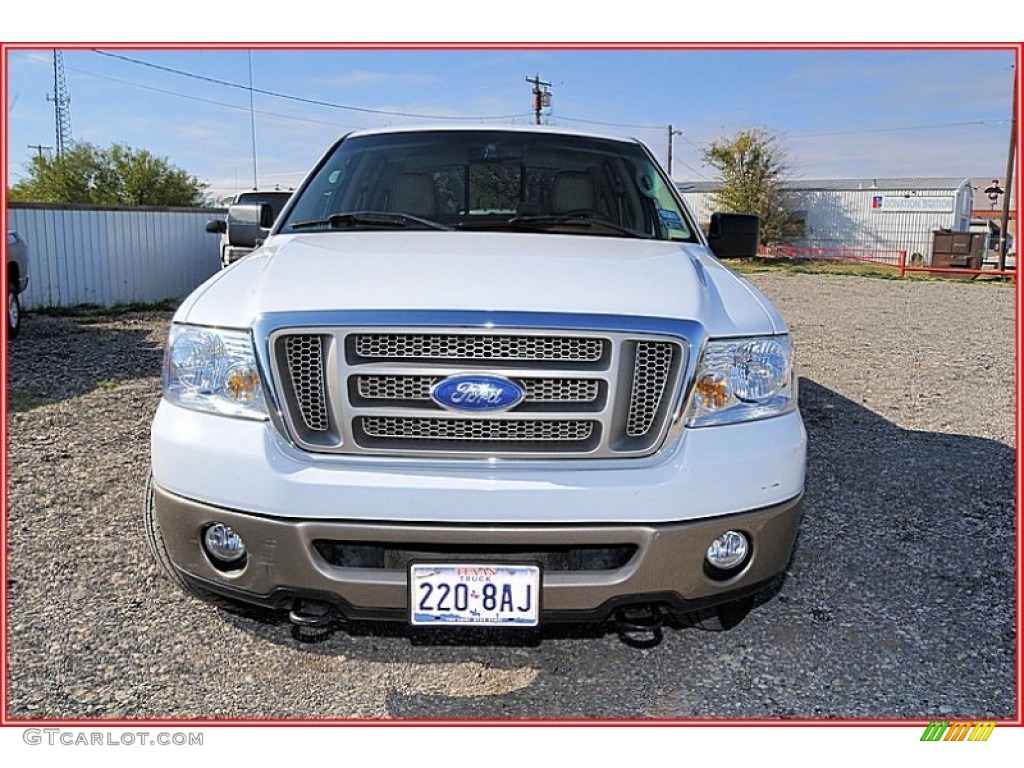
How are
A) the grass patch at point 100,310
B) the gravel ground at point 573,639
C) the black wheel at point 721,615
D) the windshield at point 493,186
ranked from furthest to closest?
the grass patch at point 100,310 → the windshield at point 493,186 → the gravel ground at point 573,639 → the black wheel at point 721,615

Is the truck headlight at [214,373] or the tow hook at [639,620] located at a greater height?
the truck headlight at [214,373]

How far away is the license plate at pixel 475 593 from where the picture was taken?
2.38 metres

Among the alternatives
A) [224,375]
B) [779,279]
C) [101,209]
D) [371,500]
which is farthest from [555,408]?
[779,279]

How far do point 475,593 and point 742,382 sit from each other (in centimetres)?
100

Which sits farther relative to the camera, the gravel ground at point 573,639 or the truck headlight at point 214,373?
the gravel ground at point 573,639

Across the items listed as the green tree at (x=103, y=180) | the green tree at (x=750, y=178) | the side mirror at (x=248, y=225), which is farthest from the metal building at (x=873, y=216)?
the side mirror at (x=248, y=225)

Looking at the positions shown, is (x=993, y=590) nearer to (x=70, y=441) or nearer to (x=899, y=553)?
(x=899, y=553)

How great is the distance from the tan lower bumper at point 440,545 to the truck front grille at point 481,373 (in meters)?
0.23

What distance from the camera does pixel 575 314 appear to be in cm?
243

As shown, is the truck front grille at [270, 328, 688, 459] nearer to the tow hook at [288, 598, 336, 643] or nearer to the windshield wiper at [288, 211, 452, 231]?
the tow hook at [288, 598, 336, 643]

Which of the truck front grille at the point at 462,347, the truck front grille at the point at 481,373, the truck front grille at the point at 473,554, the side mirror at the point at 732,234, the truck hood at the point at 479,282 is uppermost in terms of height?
the side mirror at the point at 732,234

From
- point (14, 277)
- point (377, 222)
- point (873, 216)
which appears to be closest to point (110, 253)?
point (14, 277)

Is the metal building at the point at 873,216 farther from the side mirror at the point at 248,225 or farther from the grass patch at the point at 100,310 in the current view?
the side mirror at the point at 248,225

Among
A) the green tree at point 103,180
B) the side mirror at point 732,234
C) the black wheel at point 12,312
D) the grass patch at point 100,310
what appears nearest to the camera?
the side mirror at point 732,234
